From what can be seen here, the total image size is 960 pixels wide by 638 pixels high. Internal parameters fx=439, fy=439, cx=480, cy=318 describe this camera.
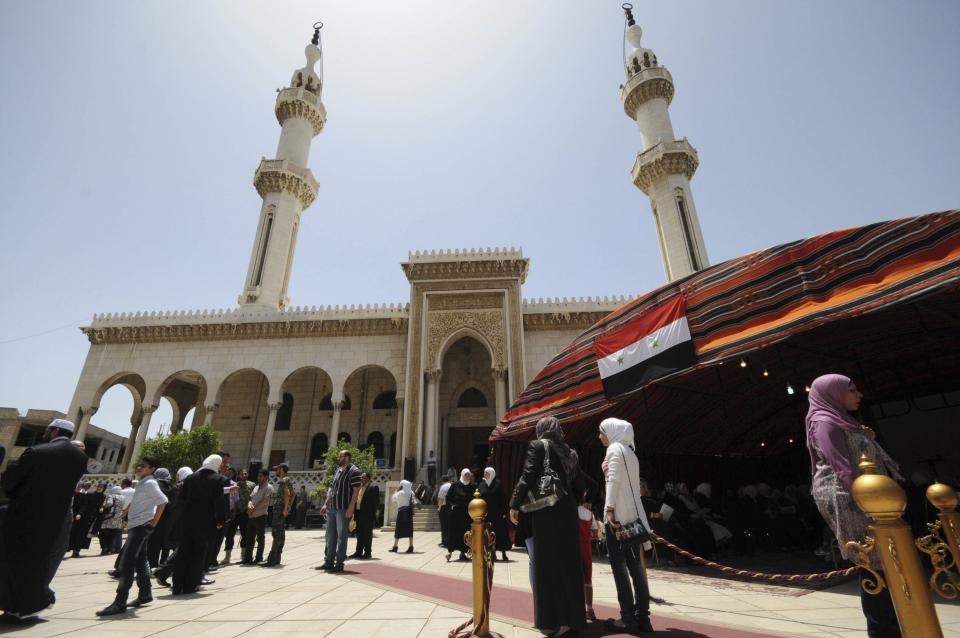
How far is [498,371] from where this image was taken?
627 inches

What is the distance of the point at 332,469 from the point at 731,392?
10.4 metres

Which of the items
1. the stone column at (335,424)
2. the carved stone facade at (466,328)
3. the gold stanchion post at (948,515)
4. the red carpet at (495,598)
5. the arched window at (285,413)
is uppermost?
the carved stone facade at (466,328)

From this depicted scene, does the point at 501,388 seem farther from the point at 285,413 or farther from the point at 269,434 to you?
the point at 285,413

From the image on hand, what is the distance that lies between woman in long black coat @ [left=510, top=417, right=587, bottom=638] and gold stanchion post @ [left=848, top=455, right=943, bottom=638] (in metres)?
1.61

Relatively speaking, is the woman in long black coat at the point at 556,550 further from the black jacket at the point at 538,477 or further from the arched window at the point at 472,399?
the arched window at the point at 472,399

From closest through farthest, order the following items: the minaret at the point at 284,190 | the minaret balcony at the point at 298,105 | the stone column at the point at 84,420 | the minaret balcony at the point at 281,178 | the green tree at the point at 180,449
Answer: the green tree at the point at 180,449, the stone column at the point at 84,420, the minaret at the point at 284,190, the minaret balcony at the point at 281,178, the minaret balcony at the point at 298,105

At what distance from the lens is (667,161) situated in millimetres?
19797

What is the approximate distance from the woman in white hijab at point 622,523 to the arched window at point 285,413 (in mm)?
17764

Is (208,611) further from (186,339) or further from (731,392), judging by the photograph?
(186,339)

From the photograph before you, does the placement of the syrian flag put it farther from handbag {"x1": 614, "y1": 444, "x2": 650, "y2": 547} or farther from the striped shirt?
the striped shirt

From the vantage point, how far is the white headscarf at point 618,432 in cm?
338

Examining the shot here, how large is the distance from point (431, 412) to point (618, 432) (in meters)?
12.7

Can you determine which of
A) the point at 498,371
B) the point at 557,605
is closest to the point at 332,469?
the point at 498,371

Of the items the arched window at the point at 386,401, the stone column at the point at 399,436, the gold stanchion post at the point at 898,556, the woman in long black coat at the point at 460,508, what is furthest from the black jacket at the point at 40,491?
the arched window at the point at 386,401
